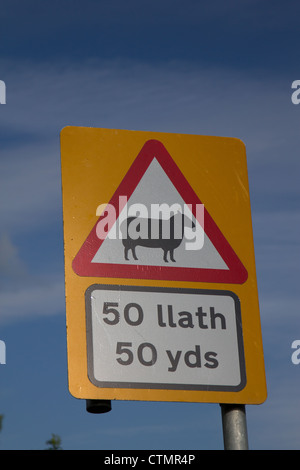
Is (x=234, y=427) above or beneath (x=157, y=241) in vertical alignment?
beneath

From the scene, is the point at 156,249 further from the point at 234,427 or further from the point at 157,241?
the point at 234,427

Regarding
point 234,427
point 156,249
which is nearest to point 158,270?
point 156,249

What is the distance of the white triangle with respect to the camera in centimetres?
314

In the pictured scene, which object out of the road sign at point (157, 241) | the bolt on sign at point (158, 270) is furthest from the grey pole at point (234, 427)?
the road sign at point (157, 241)

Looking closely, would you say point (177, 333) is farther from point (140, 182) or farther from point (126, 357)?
point (140, 182)

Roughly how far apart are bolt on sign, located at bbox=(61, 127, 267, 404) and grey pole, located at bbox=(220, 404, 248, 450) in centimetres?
4

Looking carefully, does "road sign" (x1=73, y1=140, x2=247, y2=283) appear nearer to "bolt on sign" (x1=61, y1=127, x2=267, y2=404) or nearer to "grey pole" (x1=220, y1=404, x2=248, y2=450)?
"bolt on sign" (x1=61, y1=127, x2=267, y2=404)

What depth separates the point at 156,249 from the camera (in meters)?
3.14

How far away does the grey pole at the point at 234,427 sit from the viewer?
2982mm

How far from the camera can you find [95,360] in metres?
2.96

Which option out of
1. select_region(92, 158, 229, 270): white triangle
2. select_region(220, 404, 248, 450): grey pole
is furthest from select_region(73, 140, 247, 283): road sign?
select_region(220, 404, 248, 450): grey pole

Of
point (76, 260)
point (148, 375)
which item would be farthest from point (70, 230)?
point (148, 375)

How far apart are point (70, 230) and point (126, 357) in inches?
18.7

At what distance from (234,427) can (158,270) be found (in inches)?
23.0
